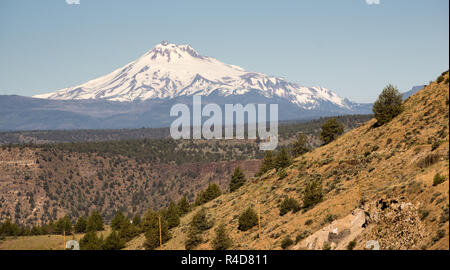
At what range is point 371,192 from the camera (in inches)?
1998

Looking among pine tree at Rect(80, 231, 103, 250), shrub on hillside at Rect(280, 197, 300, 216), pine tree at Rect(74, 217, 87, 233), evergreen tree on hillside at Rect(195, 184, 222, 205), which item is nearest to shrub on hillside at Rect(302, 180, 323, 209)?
shrub on hillside at Rect(280, 197, 300, 216)

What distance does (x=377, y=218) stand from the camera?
42500 millimetres

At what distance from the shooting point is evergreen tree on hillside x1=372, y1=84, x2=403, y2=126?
7914 centimetres

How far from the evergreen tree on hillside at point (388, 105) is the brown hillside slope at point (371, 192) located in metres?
1.47

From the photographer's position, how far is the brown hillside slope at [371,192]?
39.0 meters

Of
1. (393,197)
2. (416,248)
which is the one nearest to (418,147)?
(393,197)

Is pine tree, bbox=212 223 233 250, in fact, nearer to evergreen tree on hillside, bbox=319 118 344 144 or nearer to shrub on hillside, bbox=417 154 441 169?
shrub on hillside, bbox=417 154 441 169

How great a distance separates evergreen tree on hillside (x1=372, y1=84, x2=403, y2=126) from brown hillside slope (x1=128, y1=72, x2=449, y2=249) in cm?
147

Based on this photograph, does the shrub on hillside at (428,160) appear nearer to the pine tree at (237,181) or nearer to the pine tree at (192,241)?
the pine tree at (192,241)

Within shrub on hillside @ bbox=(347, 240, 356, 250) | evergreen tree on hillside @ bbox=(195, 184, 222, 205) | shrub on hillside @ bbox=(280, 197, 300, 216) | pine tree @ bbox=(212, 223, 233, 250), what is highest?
shrub on hillside @ bbox=(347, 240, 356, 250)
